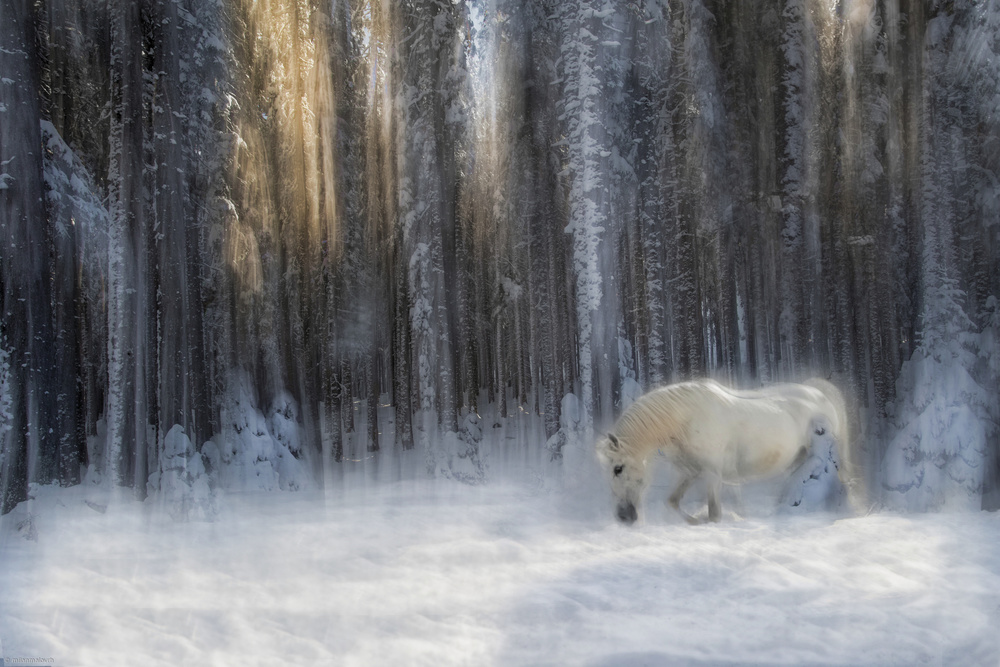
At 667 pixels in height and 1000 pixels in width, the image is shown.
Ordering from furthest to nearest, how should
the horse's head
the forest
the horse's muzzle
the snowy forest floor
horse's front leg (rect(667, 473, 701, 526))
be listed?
the forest → horse's front leg (rect(667, 473, 701, 526)) → the horse's head → the horse's muzzle → the snowy forest floor

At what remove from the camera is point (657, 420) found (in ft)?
21.3

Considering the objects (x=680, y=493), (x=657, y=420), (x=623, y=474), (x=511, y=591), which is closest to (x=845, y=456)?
(x=680, y=493)

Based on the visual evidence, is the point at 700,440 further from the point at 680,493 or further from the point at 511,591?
the point at 511,591

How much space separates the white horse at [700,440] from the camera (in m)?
6.41

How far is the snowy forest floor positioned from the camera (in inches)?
134

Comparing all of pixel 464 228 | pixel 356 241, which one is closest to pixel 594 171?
pixel 356 241

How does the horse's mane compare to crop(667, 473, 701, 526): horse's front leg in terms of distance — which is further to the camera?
crop(667, 473, 701, 526): horse's front leg

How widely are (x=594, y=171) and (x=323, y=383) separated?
1111 cm

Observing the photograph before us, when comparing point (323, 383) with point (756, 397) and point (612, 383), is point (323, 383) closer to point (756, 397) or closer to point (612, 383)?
point (612, 383)

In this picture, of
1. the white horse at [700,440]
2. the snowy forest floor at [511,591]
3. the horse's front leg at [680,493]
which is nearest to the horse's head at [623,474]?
the white horse at [700,440]

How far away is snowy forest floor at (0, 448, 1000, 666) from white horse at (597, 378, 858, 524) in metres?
0.40

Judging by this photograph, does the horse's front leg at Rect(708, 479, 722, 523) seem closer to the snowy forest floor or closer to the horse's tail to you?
the snowy forest floor

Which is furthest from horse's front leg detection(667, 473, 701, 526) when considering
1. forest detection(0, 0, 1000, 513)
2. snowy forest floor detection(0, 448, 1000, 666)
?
forest detection(0, 0, 1000, 513)

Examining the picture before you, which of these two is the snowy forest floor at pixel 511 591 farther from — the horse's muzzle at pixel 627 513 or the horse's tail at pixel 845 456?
the horse's tail at pixel 845 456
